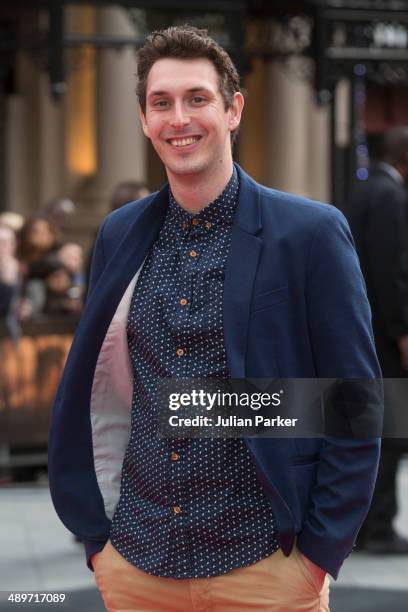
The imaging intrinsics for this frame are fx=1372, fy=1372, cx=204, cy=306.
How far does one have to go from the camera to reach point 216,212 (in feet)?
9.82

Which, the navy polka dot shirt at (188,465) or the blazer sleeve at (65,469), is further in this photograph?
the blazer sleeve at (65,469)

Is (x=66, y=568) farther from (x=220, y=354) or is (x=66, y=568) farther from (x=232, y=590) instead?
(x=220, y=354)

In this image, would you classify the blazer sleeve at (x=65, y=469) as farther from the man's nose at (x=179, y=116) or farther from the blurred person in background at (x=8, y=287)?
the blurred person in background at (x=8, y=287)

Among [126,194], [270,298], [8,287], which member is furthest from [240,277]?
[8,287]

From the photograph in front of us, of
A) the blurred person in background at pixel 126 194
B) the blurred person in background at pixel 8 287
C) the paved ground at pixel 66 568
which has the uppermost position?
the blurred person in background at pixel 126 194

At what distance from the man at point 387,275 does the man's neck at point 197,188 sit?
4056mm

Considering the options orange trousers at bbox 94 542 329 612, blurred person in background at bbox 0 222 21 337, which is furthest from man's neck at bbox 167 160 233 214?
blurred person in background at bbox 0 222 21 337

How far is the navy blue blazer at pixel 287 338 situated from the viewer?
9.30 feet

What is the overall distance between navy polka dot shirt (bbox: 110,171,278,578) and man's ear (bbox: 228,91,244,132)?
183 mm

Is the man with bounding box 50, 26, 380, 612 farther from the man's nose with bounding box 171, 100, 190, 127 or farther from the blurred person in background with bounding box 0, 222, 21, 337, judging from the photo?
the blurred person in background with bounding box 0, 222, 21, 337

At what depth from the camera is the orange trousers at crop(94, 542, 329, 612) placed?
9.33ft

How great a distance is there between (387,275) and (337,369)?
4138mm

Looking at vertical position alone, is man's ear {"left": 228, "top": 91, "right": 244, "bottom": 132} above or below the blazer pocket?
above

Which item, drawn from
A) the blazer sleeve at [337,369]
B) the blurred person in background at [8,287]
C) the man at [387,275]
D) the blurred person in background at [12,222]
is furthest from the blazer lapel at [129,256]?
the blurred person in background at [12,222]
